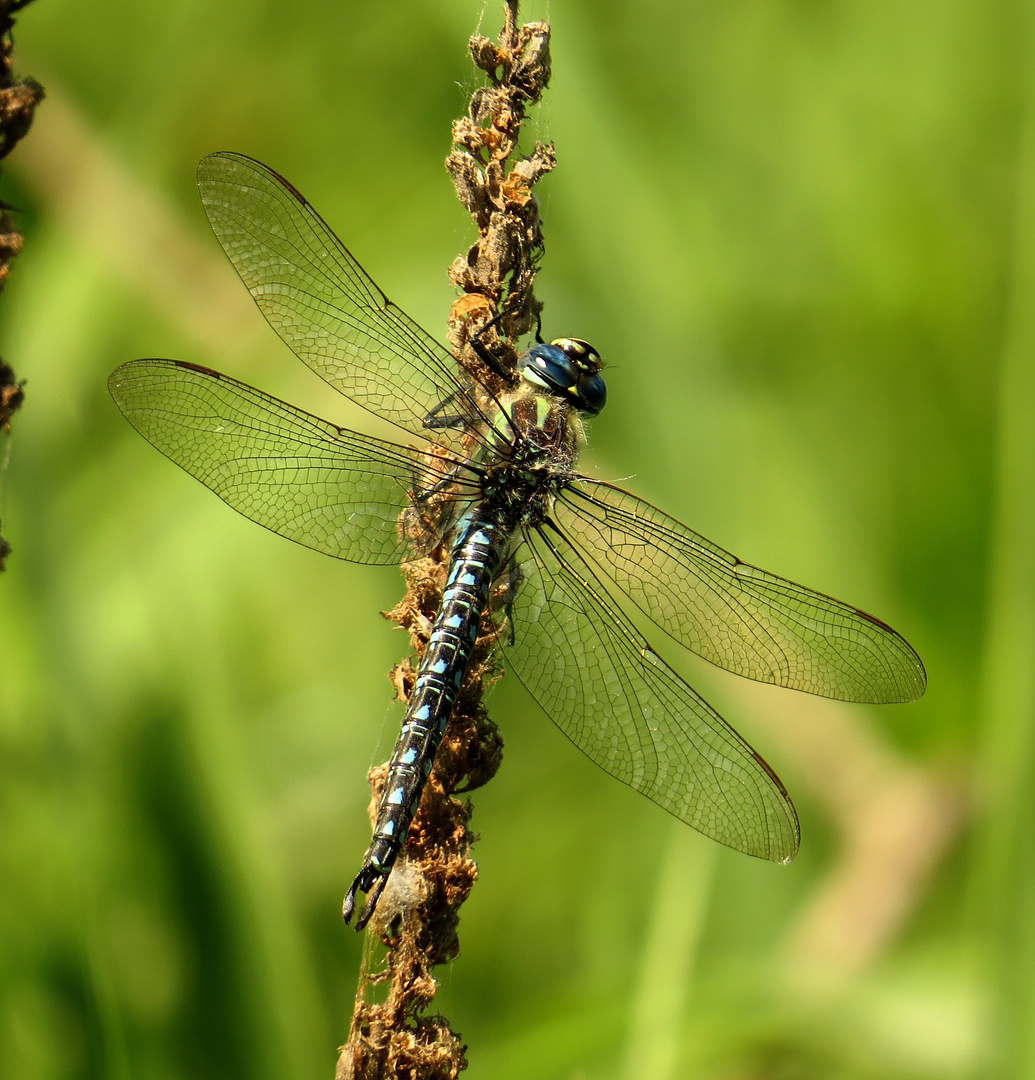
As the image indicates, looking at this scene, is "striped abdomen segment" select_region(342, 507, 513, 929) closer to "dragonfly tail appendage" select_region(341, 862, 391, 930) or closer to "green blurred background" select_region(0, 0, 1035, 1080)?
"dragonfly tail appendage" select_region(341, 862, 391, 930)

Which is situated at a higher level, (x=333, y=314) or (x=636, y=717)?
(x=333, y=314)

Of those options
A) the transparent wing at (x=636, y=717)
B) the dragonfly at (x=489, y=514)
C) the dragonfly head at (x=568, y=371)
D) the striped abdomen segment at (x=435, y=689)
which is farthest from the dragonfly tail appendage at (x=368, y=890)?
the dragonfly head at (x=568, y=371)

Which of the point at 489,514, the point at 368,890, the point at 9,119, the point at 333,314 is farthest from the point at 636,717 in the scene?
the point at 9,119

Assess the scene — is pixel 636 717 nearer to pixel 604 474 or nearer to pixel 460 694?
pixel 460 694

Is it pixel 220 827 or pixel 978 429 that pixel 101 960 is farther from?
pixel 978 429

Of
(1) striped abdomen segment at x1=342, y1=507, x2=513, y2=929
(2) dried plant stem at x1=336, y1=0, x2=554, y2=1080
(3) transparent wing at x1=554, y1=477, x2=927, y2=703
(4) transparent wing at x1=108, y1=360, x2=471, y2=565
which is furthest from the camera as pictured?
(3) transparent wing at x1=554, y1=477, x2=927, y2=703

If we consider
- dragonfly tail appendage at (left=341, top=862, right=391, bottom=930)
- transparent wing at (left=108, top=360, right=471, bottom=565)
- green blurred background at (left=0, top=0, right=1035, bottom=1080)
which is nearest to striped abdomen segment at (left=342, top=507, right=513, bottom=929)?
dragonfly tail appendage at (left=341, top=862, right=391, bottom=930)
